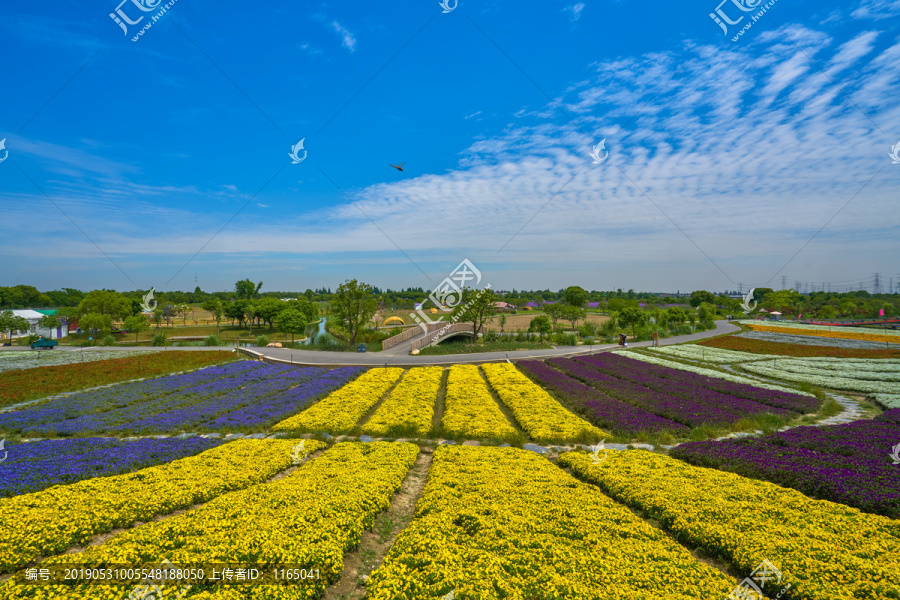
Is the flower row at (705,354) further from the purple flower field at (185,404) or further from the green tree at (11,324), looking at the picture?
the green tree at (11,324)

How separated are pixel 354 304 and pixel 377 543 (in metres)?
42.1

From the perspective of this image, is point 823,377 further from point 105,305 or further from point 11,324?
point 11,324

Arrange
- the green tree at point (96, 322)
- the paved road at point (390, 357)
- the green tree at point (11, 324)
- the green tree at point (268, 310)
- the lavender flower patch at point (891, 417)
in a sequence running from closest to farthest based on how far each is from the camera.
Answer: the lavender flower patch at point (891, 417), the paved road at point (390, 357), the green tree at point (11, 324), the green tree at point (96, 322), the green tree at point (268, 310)

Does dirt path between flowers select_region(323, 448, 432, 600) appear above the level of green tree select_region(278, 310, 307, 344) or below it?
below

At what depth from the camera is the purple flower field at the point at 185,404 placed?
730 inches

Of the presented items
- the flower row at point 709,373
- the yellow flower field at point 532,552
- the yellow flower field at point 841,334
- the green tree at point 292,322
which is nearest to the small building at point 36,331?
the green tree at point 292,322

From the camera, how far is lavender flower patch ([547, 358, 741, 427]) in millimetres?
19969

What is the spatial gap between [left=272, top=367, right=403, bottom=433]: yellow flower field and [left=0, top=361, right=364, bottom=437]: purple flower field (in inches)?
46.8

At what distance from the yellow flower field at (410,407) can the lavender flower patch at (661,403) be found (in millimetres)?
12950

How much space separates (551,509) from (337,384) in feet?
71.3

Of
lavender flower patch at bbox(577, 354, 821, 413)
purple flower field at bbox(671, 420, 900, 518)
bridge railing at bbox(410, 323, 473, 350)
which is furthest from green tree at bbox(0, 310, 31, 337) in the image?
purple flower field at bbox(671, 420, 900, 518)

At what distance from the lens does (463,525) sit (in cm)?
920

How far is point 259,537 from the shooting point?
26.0 feet

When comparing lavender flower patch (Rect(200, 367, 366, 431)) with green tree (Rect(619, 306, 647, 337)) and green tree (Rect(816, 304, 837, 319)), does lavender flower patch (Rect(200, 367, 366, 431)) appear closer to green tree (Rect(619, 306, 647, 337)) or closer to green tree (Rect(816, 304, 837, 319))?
green tree (Rect(619, 306, 647, 337))
